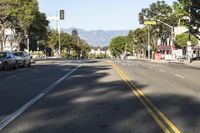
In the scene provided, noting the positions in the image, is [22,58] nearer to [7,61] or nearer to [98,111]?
[7,61]

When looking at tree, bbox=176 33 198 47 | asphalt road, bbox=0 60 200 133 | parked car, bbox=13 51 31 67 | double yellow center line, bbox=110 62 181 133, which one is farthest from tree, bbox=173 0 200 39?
tree, bbox=176 33 198 47

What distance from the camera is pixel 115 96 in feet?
51.6

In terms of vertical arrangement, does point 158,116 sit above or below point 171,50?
below

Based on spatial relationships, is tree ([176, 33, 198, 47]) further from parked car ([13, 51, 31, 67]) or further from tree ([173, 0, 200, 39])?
parked car ([13, 51, 31, 67])

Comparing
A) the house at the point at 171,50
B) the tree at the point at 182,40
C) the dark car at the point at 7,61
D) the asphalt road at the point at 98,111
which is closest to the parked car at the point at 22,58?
the dark car at the point at 7,61

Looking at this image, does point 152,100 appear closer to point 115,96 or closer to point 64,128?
point 115,96

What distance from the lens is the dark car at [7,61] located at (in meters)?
36.3

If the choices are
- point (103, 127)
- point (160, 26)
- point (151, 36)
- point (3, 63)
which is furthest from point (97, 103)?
point (151, 36)

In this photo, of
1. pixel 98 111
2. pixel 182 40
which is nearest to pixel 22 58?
pixel 98 111

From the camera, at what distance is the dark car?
119 ft

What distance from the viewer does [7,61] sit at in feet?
121

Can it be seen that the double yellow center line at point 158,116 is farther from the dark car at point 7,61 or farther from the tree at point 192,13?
the tree at point 192,13

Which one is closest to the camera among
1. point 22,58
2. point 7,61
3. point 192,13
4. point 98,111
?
point 98,111

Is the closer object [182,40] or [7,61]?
[7,61]
